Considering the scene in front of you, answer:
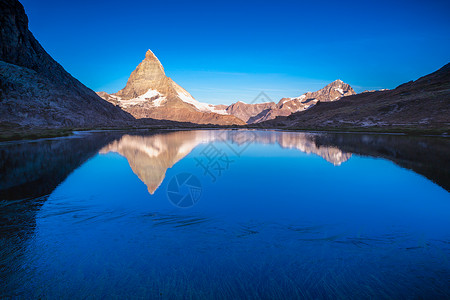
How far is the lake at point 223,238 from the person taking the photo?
264 inches

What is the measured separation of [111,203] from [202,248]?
6.87 metres

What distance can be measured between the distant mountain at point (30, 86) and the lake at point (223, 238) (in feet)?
306

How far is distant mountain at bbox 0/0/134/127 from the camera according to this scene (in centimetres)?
10069

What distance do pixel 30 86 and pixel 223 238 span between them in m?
138

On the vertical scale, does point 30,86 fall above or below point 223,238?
above

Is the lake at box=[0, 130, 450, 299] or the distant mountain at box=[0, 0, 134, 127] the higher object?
the distant mountain at box=[0, 0, 134, 127]

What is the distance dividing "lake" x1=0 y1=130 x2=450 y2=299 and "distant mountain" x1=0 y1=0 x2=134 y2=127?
3667 inches

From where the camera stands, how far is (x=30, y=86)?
4550 inches

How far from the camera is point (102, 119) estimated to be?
171m

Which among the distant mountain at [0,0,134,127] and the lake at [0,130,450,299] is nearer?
the lake at [0,130,450,299]

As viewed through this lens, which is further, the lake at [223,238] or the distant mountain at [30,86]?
the distant mountain at [30,86]

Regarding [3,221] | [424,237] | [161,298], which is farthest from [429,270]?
[3,221]

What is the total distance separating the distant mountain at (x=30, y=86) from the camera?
10069 cm

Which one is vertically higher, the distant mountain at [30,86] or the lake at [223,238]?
the distant mountain at [30,86]
